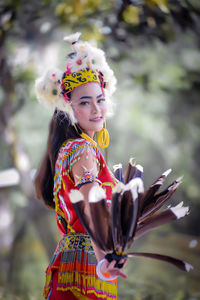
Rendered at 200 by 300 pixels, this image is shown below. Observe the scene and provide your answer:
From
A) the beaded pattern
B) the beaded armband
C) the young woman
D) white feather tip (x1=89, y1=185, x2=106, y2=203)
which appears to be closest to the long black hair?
the young woman

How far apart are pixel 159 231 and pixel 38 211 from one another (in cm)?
250

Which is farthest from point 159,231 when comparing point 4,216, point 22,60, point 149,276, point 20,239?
point 22,60

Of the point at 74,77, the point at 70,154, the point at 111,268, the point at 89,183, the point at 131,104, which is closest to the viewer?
the point at 111,268

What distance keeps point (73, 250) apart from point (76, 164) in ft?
0.94

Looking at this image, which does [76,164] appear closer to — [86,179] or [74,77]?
[86,179]

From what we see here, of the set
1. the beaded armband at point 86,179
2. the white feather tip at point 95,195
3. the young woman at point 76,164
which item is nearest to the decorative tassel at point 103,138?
the young woman at point 76,164

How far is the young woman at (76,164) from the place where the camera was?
1.06 meters

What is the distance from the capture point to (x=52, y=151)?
129cm

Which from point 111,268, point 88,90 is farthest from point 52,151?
point 111,268

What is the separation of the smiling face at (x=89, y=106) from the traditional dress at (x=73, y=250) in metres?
0.07

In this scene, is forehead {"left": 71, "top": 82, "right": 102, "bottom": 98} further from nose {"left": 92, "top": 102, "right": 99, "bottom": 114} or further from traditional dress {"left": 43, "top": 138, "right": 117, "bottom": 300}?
traditional dress {"left": 43, "top": 138, "right": 117, "bottom": 300}

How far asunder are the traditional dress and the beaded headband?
0.18 m

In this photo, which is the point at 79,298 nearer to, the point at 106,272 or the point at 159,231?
the point at 106,272

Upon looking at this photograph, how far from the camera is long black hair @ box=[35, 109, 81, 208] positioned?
128 cm
